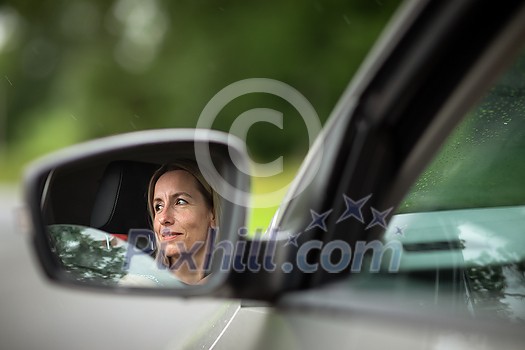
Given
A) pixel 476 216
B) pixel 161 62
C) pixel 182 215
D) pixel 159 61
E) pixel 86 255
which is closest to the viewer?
pixel 476 216

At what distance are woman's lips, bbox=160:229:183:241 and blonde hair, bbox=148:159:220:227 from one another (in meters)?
0.04

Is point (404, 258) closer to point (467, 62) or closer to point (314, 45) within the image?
point (467, 62)

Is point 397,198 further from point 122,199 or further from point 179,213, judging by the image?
point 122,199

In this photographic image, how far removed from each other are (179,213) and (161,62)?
25769 mm

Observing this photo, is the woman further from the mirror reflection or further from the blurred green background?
the blurred green background

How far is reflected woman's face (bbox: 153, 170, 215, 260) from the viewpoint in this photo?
183cm

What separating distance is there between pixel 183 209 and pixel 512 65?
0.76 m

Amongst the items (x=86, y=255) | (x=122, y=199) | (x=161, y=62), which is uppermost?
(x=161, y=62)

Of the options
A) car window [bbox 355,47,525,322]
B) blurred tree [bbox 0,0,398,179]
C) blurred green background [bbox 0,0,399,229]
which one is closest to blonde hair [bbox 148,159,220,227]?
car window [bbox 355,47,525,322]

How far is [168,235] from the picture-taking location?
1.86 meters

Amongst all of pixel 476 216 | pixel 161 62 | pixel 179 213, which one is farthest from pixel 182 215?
pixel 161 62

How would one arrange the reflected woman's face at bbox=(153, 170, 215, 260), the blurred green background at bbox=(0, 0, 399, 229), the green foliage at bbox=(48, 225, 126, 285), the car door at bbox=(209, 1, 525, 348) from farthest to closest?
the blurred green background at bbox=(0, 0, 399, 229) → the green foliage at bbox=(48, 225, 126, 285) → the reflected woman's face at bbox=(153, 170, 215, 260) → the car door at bbox=(209, 1, 525, 348)

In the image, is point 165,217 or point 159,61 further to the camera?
point 159,61

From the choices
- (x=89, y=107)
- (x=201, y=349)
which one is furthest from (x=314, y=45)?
(x=201, y=349)
